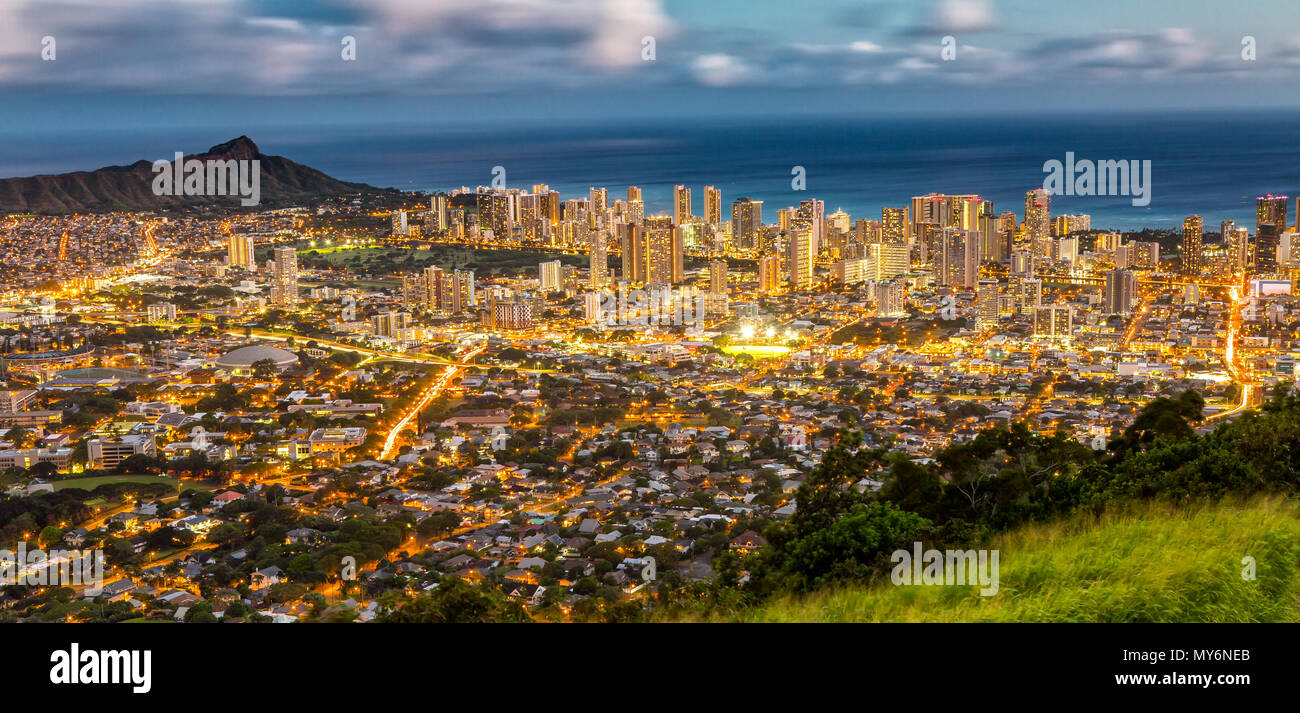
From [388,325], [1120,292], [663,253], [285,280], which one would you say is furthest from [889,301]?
[285,280]

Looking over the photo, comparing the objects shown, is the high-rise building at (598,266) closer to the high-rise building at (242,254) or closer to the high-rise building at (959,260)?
the high-rise building at (959,260)

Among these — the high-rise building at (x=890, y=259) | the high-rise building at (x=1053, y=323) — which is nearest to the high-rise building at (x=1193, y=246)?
the high-rise building at (x=1053, y=323)

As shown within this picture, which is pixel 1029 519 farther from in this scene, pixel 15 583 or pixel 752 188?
pixel 752 188

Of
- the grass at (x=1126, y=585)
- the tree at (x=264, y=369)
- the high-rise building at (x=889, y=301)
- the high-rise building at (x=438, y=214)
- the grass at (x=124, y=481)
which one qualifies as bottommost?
the grass at (x=124, y=481)

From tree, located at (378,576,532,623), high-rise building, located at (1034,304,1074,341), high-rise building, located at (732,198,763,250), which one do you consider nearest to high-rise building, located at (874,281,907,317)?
high-rise building, located at (1034,304,1074,341)

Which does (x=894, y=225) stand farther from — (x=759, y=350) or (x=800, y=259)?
(x=759, y=350)
